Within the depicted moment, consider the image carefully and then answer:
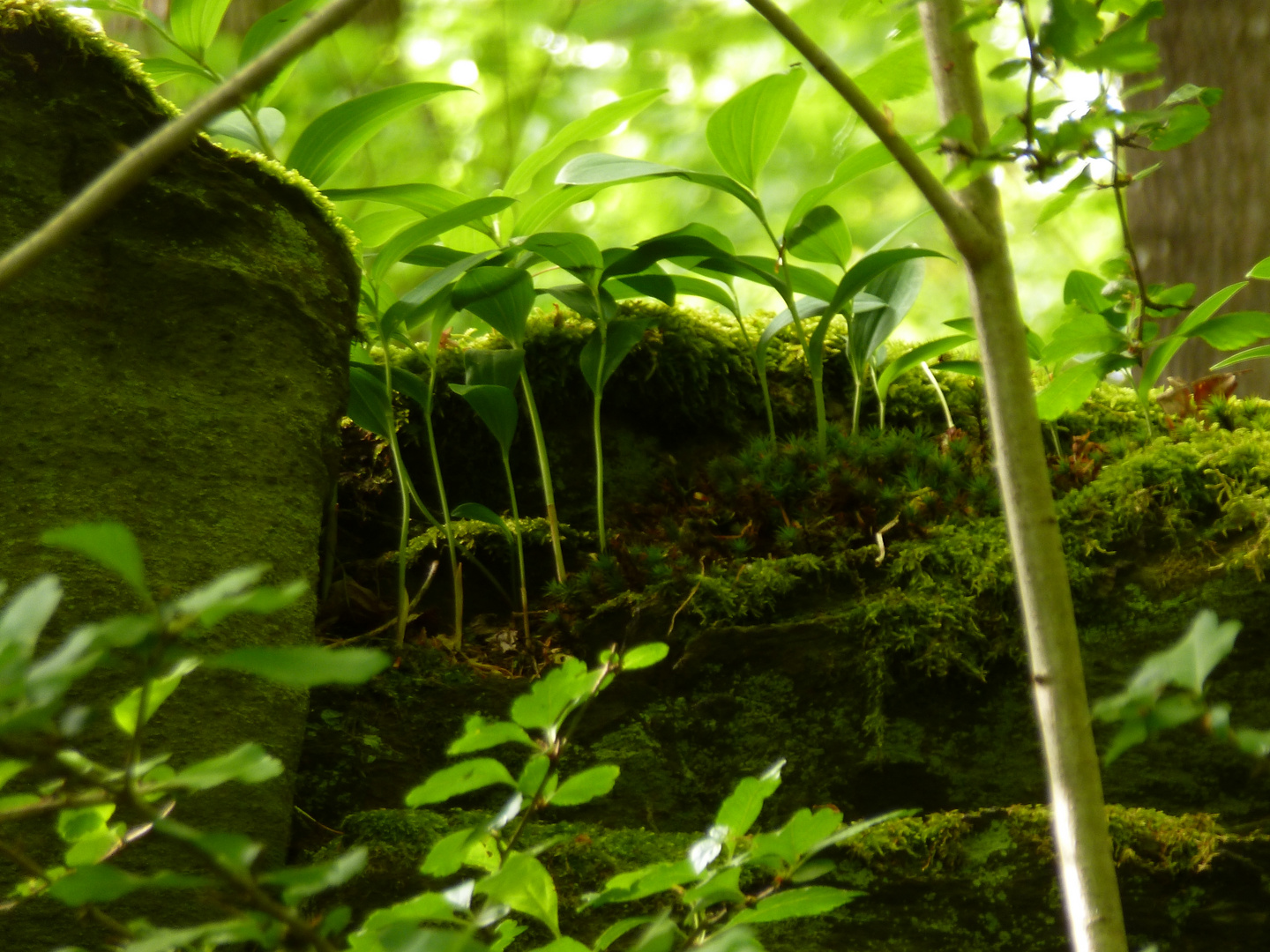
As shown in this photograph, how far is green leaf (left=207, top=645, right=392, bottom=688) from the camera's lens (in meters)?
0.43

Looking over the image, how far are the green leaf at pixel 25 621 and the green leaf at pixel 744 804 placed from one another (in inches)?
22.0

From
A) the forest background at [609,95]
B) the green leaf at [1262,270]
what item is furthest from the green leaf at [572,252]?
the forest background at [609,95]

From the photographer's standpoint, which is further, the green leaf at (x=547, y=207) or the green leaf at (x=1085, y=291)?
the green leaf at (x=547, y=207)

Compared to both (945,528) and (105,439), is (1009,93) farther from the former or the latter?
(105,439)

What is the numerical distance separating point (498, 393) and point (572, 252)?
1.29 ft

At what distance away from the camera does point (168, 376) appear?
1649mm

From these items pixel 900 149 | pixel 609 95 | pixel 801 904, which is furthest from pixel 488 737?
pixel 609 95

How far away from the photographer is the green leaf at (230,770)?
22.0 inches

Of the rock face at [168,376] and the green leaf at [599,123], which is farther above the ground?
the green leaf at [599,123]

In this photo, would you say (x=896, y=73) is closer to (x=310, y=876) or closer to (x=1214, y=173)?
(x=310, y=876)

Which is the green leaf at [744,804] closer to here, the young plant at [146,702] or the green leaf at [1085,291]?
the young plant at [146,702]

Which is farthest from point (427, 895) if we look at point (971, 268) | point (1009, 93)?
point (1009, 93)

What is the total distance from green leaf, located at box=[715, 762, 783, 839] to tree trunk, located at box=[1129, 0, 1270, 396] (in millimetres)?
3109

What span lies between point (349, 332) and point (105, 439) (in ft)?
1.86
